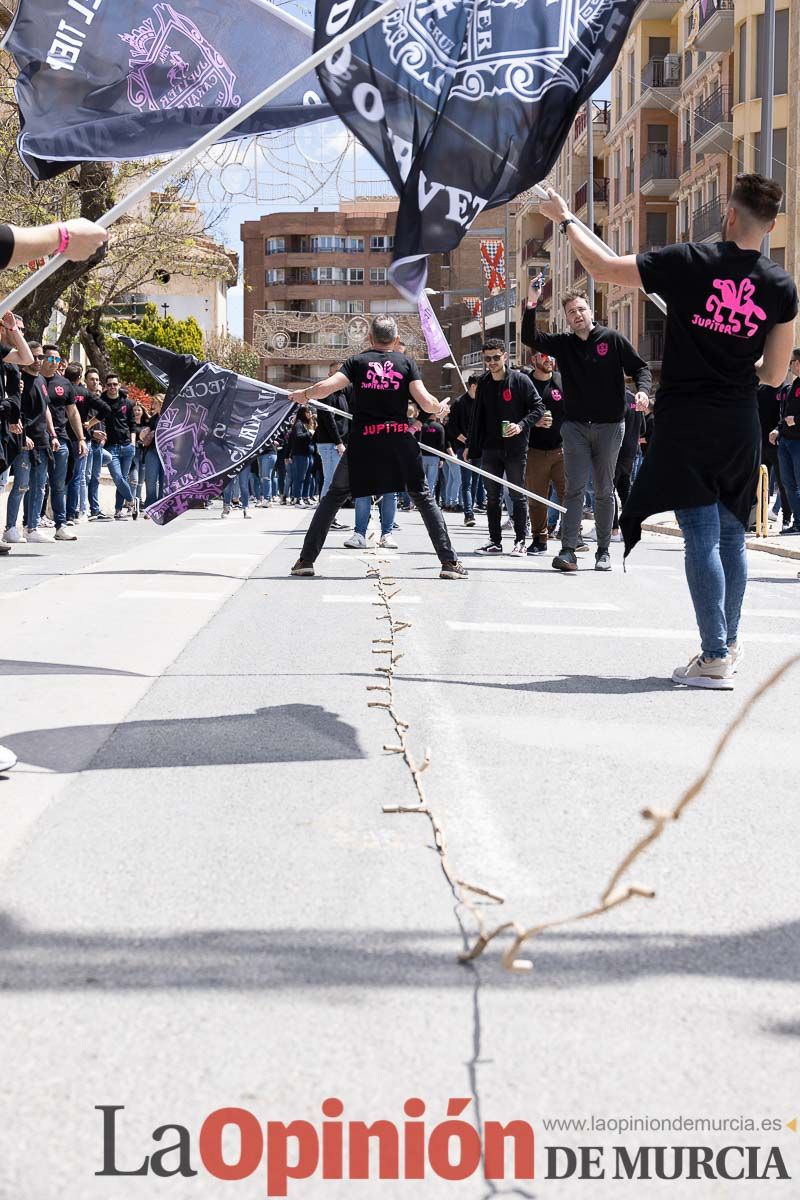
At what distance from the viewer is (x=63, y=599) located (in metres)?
10.3

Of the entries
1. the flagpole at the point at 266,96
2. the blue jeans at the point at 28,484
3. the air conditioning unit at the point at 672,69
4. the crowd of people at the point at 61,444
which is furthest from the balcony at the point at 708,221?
the flagpole at the point at 266,96

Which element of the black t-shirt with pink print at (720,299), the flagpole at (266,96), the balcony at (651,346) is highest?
the balcony at (651,346)

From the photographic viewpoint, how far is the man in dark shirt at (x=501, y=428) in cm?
1554

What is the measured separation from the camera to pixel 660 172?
62.4m

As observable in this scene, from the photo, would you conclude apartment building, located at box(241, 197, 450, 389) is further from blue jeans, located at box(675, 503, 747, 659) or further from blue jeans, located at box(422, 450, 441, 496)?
blue jeans, located at box(675, 503, 747, 659)

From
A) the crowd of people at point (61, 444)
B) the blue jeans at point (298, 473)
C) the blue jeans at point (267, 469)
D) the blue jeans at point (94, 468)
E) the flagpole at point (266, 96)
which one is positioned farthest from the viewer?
the blue jeans at point (298, 473)

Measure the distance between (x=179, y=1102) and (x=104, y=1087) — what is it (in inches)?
5.4

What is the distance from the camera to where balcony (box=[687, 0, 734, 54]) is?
50.5 meters

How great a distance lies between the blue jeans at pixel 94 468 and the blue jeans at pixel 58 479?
5329 mm

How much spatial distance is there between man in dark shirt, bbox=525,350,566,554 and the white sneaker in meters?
8.70

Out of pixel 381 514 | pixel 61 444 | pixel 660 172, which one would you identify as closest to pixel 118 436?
pixel 61 444

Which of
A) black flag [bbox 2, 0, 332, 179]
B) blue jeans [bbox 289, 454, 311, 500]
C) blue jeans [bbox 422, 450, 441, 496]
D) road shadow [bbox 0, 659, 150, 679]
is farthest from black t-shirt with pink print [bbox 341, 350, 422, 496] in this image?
blue jeans [bbox 289, 454, 311, 500]

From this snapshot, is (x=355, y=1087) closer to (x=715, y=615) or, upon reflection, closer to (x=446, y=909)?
(x=446, y=909)

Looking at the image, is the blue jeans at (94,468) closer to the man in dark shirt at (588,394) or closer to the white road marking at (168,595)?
the man in dark shirt at (588,394)
